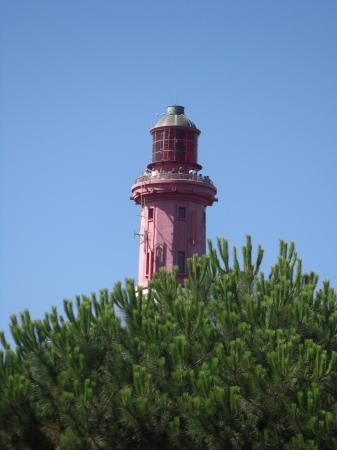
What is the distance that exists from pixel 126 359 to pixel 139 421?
1980 mm

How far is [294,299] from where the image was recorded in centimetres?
2694

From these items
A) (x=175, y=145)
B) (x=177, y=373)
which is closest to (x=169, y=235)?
(x=175, y=145)

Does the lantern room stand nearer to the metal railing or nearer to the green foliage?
the metal railing

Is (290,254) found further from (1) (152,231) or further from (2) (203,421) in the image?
(1) (152,231)

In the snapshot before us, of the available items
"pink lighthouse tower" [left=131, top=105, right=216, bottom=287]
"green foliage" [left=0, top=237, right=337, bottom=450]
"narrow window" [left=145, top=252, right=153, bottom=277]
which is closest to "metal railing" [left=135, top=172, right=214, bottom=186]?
"pink lighthouse tower" [left=131, top=105, right=216, bottom=287]

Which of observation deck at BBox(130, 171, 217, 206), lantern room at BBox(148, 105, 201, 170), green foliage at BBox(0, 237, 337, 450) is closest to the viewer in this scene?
green foliage at BBox(0, 237, 337, 450)

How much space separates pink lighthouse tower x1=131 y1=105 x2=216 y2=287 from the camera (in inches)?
2076

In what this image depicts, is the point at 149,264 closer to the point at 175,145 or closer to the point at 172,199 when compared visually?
the point at 172,199

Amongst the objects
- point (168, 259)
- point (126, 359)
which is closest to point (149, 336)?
point (126, 359)

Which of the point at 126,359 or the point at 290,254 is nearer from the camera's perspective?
the point at 126,359

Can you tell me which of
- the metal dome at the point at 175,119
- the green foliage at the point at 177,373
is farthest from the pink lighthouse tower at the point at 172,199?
the green foliage at the point at 177,373

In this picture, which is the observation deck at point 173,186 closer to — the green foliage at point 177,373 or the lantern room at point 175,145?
the lantern room at point 175,145

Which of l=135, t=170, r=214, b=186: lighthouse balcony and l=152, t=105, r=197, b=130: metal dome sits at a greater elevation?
l=152, t=105, r=197, b=130: metal dome

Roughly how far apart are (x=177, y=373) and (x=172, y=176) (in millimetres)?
28782
